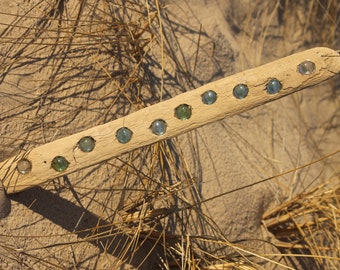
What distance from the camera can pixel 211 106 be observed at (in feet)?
4.20

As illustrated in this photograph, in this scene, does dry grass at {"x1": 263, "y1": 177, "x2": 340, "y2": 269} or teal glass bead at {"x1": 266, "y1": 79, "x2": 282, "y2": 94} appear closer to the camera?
teal glass bead at {"x1": 266, "y1": 79, "x2": 282, "y2": 94}

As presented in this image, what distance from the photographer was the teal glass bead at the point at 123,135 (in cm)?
127

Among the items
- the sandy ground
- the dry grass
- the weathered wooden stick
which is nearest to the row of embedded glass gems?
the weathered wooden stick

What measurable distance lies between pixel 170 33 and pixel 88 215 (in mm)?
480

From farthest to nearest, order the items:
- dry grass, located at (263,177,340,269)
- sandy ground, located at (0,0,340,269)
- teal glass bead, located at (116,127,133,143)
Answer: dry grass, located at (263,177,340,269) < sandy ground, located at (0,0,340,269) < teal glass bead, located at (116,127,133,143)

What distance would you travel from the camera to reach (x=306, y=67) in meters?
1.29

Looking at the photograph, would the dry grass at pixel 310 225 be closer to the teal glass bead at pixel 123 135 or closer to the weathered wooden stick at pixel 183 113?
the weathered wooden stick at pixel 183 113

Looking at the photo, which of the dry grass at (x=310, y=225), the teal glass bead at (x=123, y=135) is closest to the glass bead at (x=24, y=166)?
the teal glass bead at (x=123, y=135)

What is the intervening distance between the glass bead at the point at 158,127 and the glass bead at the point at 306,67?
0.25 metres

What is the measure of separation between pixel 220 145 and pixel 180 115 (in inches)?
17.0

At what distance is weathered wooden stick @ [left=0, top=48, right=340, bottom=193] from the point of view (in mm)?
1272

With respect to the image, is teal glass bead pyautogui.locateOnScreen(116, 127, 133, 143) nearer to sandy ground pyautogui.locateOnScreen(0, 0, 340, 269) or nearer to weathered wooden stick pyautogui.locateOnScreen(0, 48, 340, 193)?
weathered wooden stick pyautogui.locateOnScreen(0, 48, 340, 193)

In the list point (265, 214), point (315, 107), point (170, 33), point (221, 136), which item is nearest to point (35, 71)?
point (170, 33)

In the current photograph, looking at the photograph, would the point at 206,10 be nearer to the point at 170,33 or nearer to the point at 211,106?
the point at 170,33
